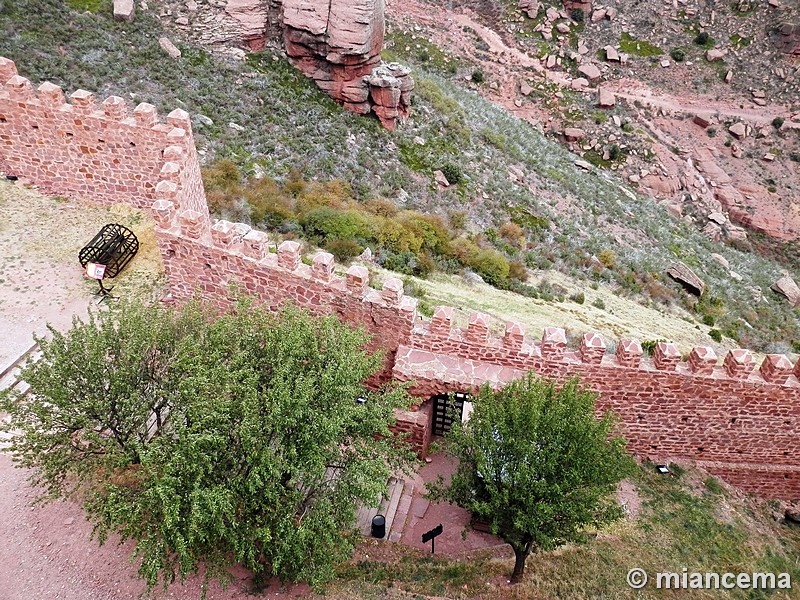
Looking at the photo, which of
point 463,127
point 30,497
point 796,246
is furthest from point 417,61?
point 30,497

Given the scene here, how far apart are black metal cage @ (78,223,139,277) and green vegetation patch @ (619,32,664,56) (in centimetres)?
5174

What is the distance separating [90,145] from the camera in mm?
16422

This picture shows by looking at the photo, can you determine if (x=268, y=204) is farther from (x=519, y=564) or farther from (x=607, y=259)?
(x=607, y=259)

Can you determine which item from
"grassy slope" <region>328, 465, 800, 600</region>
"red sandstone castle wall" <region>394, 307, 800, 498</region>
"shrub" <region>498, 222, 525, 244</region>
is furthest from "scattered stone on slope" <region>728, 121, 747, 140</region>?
"grassy slope" <region>328, 465, 800, 600</region>

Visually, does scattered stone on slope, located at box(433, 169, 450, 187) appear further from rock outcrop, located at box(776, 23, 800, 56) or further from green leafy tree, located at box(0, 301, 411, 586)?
rock outcrop, located at box(776, 23, 800, 56)

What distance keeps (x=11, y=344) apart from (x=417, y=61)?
40631 mm

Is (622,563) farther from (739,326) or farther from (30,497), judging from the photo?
(739,326)

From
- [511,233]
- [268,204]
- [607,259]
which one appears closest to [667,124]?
[607,259]

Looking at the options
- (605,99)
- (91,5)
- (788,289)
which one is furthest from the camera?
(605,99)

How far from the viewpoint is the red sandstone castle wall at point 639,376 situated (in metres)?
12.5

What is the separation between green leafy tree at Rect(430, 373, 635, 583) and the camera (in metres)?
9.52

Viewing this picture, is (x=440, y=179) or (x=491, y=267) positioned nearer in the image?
(x=491, y=267)

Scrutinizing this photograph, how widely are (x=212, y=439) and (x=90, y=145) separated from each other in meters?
12.3

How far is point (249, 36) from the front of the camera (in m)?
30.9
